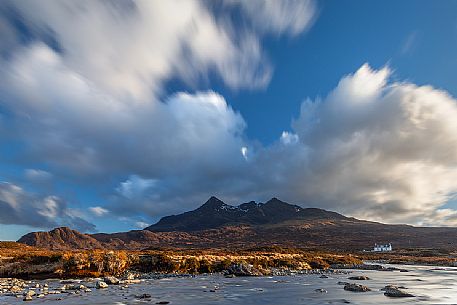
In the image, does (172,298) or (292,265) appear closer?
(172,298)

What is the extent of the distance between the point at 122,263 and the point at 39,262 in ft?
45.5

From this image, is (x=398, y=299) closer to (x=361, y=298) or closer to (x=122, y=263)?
(x=361, y=298)

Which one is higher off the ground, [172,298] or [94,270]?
[94,270]

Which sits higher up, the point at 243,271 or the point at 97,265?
the point at 97,265

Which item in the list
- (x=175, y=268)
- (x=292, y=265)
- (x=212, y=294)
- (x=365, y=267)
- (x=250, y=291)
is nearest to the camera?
(x=212, y=294)

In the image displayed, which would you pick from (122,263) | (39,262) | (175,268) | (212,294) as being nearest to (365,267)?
(175,268)

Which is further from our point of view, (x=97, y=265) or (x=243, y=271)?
(x=243, y=271)

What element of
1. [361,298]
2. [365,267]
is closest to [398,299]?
[361,298]

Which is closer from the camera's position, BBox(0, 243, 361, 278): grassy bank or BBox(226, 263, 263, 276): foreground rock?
BBox(0, 243, 361, 278): grassy bank

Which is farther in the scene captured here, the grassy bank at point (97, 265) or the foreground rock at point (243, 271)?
the foreground rock at point (243, 271)

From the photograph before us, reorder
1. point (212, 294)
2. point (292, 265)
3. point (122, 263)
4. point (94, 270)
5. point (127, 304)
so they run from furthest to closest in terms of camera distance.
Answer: point (292, 265) < point (122, 263) < point (94, 270) < point (212, 294) < point (127, 304)

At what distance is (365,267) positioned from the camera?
311 feet

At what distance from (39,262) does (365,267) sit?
76555 mm

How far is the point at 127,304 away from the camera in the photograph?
30.1 m
